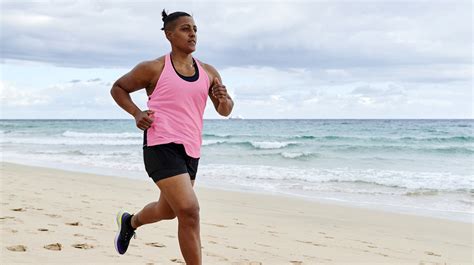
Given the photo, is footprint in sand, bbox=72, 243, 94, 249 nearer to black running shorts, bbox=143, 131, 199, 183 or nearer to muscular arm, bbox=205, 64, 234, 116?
black running shorts, bbox=143, 131, 199, 183

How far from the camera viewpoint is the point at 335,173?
16.1m

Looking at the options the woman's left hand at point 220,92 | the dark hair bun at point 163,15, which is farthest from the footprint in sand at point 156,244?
the dark hair bun at point 163,15

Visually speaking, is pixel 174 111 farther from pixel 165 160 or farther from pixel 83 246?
pixel 83 246

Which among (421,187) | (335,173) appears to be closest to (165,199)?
(421,187)

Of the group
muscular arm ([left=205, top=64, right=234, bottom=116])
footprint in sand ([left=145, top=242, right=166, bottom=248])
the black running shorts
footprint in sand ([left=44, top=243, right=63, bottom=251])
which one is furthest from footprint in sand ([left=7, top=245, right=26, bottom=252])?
muscular arm ([left=205, top=64, right=234, bottom=116])

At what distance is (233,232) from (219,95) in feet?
10.1

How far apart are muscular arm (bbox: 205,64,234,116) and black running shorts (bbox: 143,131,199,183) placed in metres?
0.46

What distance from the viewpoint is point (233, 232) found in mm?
6578

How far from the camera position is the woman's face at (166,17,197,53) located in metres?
3.81

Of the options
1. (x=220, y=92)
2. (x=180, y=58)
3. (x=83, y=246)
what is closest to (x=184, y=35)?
(x=180, y=58)

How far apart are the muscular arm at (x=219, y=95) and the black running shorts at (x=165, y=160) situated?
46cm

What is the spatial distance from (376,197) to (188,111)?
8558mm

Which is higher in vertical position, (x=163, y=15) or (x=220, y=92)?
(x=163, y=15)

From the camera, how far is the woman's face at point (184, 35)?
12.5 ft
